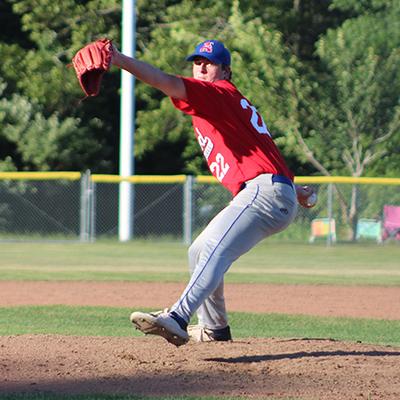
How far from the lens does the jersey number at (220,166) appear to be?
6.16 meters

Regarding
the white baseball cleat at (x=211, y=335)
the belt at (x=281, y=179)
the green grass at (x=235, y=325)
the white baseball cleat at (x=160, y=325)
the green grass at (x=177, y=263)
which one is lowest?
the green grass at (x=177, y=263)

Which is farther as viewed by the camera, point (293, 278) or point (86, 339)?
point (293, 278)

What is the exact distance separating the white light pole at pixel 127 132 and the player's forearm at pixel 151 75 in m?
18.5

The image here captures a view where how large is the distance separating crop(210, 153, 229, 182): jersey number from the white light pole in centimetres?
1785

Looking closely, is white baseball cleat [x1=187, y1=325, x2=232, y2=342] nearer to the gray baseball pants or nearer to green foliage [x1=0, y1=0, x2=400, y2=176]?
the gray baseball pants

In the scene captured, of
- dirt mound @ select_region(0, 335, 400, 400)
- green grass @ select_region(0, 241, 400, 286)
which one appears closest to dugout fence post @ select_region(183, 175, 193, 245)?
green grass @ select_region(0, 241, 400, 286)

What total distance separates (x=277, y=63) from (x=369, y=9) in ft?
15.2

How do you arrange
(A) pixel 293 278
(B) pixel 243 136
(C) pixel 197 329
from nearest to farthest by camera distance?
(B) pixel 243 136 < (C) pixel 197 329 < (A) pixel 293 278

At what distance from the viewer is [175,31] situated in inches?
1093

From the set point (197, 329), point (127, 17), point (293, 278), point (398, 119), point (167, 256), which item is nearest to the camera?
point (197, 329)

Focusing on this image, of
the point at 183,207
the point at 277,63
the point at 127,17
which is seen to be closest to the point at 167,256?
the point at 183,207

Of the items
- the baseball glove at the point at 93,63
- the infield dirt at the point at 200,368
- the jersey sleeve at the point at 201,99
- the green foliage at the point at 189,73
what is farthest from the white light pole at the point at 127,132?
the baseball glove at the point at 93,63

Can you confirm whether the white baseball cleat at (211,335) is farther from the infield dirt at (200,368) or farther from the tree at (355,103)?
the tree at (355,103)

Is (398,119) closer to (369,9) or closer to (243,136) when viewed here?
(369,9)
